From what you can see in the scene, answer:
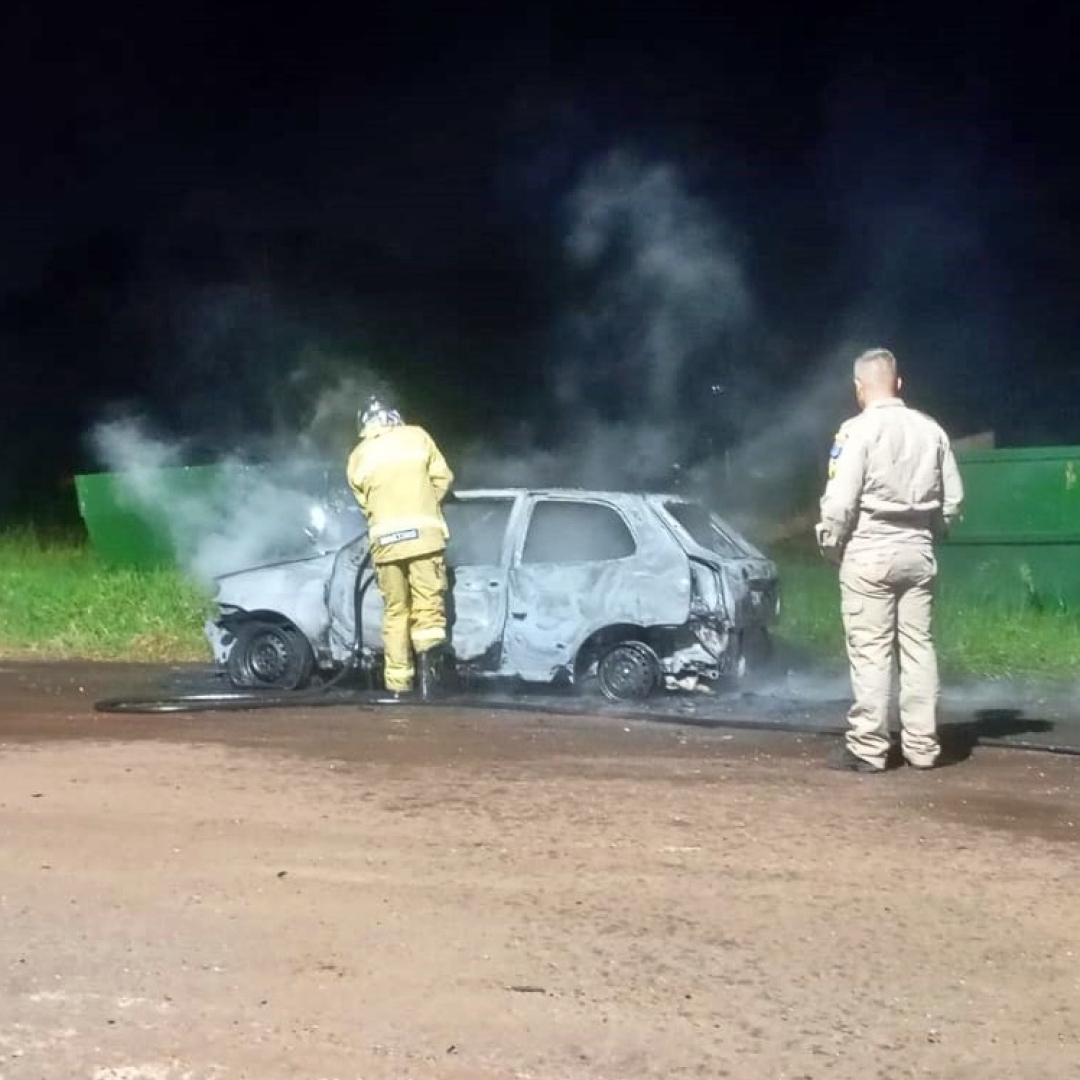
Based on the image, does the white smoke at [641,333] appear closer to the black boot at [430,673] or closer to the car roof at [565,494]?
the car roof at [565,494]

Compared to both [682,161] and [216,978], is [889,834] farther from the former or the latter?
[682,161]

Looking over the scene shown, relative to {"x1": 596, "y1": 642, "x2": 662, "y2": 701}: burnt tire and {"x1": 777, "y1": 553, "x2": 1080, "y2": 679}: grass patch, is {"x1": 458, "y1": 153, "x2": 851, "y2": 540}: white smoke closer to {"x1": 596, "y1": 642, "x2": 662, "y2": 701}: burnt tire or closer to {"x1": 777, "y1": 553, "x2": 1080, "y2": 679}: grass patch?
{"x1": 777, "y1": 553, "x2": 1080, "y2": 679}: grass patch

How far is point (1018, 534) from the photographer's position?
15.4 m

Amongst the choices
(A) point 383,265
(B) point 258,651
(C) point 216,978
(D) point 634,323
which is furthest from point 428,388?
(C) point 216,978

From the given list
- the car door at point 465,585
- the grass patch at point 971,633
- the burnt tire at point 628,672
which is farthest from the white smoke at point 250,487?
the grass patch at point 971,633

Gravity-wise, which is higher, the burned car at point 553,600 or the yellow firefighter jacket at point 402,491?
the yellow firefighter jacket at point 402,491

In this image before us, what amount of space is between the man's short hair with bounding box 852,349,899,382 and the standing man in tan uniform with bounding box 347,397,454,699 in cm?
301

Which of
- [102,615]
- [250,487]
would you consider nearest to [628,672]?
[102,615]

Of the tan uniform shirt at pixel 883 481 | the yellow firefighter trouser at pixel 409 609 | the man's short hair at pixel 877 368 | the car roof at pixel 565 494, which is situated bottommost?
the yellow firefighter trouser at pixel 409 609

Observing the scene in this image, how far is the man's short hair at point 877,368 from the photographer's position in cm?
843

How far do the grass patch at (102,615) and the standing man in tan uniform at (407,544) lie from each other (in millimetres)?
3663

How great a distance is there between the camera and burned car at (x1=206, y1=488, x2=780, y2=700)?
10.7m

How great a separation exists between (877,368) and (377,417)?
3505 millimetres

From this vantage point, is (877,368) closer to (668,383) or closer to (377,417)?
(377,417)
